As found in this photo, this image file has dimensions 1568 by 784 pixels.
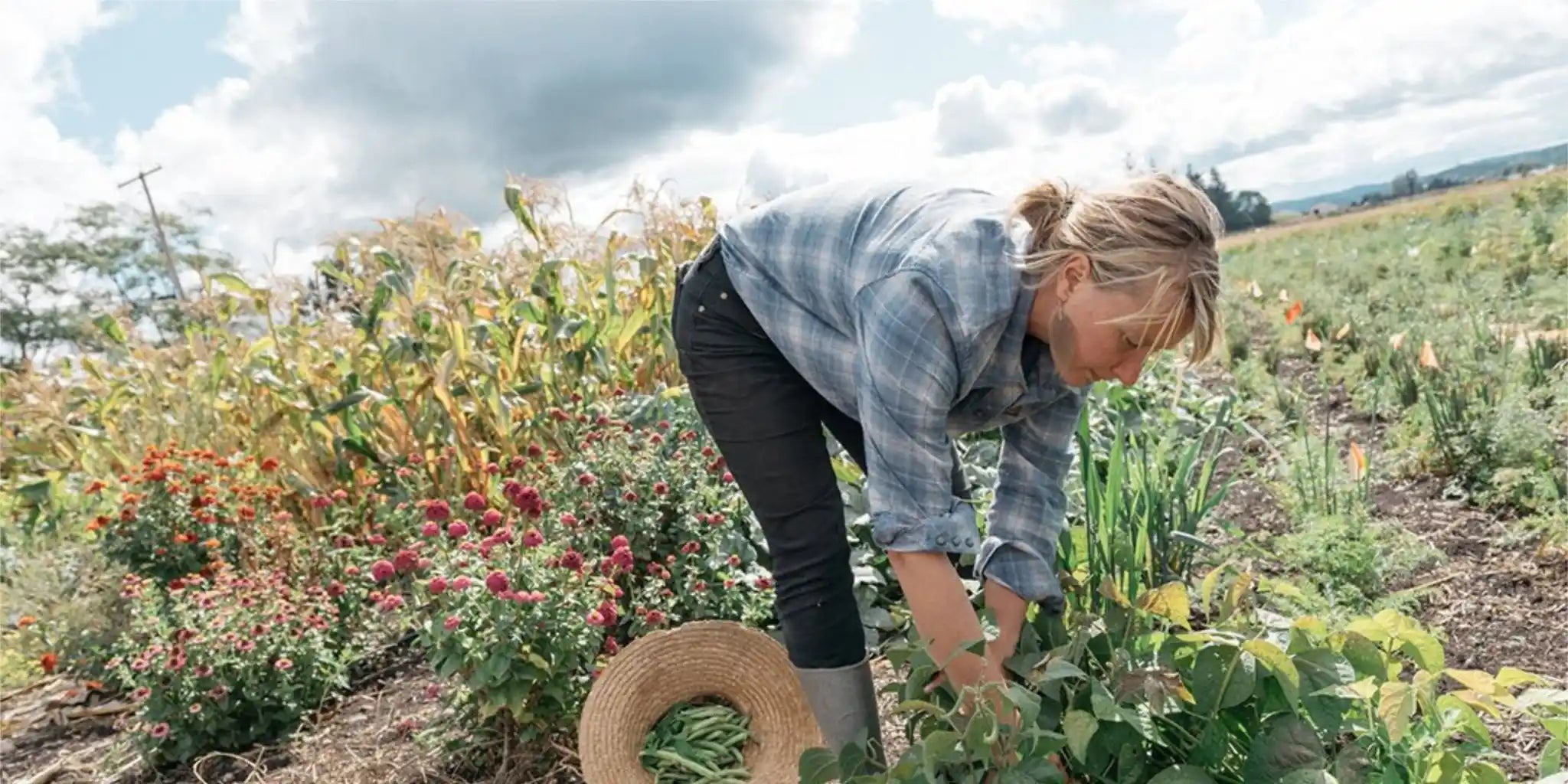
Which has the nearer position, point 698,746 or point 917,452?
point 917,452

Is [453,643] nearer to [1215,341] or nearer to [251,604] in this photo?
[251,604]

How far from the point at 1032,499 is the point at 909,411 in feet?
1.39

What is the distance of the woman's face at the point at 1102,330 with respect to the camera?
1.38 meters

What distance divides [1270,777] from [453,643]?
1.35 metres

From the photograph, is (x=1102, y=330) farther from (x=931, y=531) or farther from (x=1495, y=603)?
(x=1495, y=603)

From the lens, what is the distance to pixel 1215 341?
1.46 m

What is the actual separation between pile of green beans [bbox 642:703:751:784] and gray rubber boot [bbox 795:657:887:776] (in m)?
0.35

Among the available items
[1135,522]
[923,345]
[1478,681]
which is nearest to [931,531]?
[923,345]

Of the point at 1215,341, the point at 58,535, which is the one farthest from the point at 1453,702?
the point at 58,535

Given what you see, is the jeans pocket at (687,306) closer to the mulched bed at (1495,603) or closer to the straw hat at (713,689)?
the straw hat at (713,689)

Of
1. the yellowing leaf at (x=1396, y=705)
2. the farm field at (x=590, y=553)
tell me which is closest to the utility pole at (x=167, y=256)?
the farm field at (x=590, y=553)

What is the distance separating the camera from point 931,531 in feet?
4.71

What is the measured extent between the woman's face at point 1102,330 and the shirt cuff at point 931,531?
0.80ft

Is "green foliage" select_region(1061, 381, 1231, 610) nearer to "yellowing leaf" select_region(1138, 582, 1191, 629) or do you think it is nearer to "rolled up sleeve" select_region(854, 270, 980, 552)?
"yellowing leaf" select_region(1138, 582, 1191, 629)
